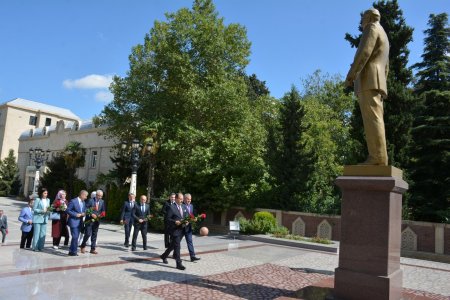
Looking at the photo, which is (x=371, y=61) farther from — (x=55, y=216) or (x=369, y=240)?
(x=55, y=216)

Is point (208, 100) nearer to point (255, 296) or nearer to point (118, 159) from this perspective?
point (118, 159)

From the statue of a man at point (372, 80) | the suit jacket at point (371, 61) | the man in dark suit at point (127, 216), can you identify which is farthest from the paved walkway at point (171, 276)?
the suit jacket at point (371, 61)

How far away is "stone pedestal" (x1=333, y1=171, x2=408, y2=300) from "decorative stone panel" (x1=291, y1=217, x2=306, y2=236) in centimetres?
1404

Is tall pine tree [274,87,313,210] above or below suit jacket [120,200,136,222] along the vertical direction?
above

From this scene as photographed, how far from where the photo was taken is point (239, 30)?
82.1 ft

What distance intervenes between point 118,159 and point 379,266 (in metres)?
27.0

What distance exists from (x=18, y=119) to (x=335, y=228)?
5765 centimetres

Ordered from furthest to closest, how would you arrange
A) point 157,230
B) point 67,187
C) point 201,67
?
point 67,187
point 201,67
point 157,230

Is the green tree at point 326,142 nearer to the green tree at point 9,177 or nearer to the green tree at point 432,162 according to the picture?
the green tree at point 432,162

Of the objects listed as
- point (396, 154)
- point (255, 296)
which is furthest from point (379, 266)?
point (396, 154)

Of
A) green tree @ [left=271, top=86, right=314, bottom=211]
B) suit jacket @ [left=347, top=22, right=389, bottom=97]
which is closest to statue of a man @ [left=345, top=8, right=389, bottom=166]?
suit jacket @ [left=347, top=22, right=389, bottom=97]

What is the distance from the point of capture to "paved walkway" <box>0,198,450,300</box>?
719 cm

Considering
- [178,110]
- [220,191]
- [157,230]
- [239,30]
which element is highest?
[239,30]

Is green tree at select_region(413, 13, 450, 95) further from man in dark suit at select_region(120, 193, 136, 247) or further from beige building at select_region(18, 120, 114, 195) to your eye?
beige building at select_region(18, 120, 114, 195)
